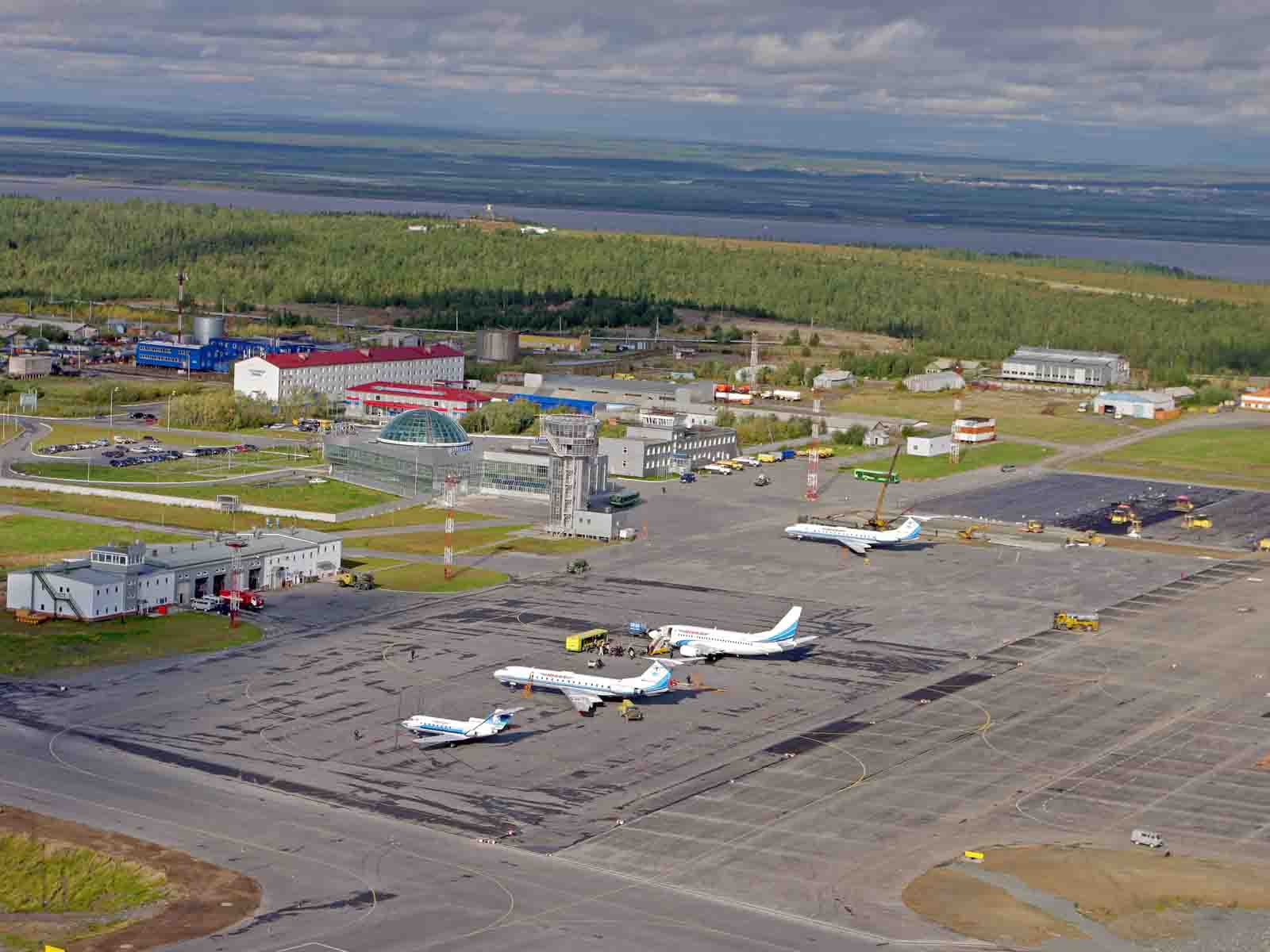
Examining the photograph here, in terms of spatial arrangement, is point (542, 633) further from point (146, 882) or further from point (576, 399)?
point (576, 399)

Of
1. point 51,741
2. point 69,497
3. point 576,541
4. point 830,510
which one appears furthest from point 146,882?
point 830,510

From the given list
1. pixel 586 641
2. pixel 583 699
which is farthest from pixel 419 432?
pixel 583 699

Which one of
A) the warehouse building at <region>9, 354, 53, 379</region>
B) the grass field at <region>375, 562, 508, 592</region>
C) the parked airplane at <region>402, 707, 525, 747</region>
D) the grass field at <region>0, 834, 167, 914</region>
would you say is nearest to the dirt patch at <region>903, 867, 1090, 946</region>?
the parked airplane at <region>402, 707, 525, 747</region>

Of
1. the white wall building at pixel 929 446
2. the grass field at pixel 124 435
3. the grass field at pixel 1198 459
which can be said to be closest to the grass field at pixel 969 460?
the white wall building at pixel 929 446

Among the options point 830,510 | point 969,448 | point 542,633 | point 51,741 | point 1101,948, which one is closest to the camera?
point 1101,948

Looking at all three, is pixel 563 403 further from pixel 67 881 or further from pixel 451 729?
pixel 67 881
